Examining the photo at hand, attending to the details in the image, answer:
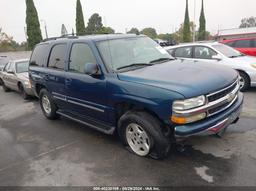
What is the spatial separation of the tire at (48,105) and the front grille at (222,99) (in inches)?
146

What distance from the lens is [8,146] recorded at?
15.6 feet

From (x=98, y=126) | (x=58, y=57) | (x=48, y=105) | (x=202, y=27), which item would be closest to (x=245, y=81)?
(x=98, y=126)

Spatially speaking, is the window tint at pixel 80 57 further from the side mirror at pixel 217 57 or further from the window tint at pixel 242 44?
the window tint at pixel 242 44

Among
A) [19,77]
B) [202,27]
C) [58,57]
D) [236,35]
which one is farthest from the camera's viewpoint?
[202,27]

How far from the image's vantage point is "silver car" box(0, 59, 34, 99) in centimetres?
847

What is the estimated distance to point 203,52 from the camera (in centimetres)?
799

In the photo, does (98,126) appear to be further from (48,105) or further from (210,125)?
(48,105)

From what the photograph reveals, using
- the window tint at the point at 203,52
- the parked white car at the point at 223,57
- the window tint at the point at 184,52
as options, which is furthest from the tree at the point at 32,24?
the window tint at the point at 203,52

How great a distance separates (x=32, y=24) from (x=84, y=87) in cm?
2665

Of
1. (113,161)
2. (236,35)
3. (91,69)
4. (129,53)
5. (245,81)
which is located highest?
(236,35)

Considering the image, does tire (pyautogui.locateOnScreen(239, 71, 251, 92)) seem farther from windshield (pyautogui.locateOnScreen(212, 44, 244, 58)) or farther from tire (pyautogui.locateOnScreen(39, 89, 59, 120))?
tire (pyautogui.locateOnScreen(39, 89, 59, 120))

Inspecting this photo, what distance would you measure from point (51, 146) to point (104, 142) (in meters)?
1.01

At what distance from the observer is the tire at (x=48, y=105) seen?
574cm

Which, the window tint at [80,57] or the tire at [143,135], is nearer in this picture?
the tire at [143,135]
